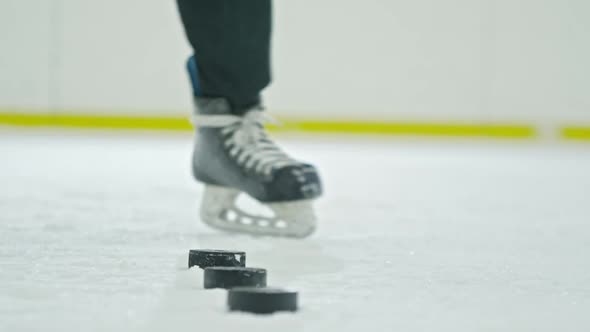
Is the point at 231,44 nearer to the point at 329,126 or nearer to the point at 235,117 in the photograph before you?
the point at 235,117

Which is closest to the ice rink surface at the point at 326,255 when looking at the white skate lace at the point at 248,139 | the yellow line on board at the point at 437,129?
the white skate lace at the point at 248,139

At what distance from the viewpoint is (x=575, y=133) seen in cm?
667

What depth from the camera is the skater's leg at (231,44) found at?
168 centimetres

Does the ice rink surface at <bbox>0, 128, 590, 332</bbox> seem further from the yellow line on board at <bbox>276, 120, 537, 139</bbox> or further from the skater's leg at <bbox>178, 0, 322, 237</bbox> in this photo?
the yellow line on board at <bbox>276, 120, 537, 139</bbox>

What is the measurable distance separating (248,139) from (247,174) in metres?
0.07

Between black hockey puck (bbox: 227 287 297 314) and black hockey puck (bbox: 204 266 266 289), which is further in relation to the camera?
black hockey puck (bbox: 204 266 266 289)

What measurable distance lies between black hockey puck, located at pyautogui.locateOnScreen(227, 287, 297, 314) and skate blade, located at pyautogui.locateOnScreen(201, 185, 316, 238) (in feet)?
2.35

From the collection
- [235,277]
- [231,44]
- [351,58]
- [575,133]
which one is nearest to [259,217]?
[231,44]

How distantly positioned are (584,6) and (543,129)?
2.63 ft

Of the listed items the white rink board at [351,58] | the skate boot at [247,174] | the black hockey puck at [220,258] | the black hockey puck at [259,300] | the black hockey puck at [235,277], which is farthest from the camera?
the white rink board at [351,58]

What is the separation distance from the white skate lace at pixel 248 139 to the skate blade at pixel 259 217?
74 millimetres

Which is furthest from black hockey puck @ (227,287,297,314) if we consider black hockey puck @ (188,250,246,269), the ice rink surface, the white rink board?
the white rink board

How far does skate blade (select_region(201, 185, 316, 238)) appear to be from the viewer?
1.63 m

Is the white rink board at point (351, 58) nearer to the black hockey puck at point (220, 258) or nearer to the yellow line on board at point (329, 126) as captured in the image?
the yellow line on board at point (329, 126)
